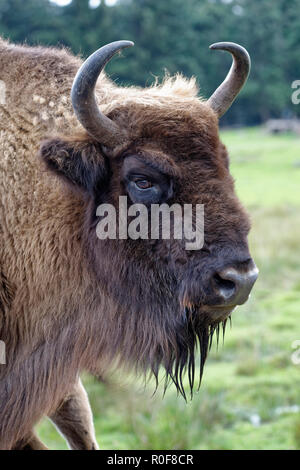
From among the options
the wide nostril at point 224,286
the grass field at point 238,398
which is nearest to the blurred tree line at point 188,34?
the grass field at point 238,398

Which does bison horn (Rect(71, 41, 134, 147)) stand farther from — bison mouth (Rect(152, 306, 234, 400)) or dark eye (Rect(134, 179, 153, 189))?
bison mouth (Rect(152, 306, 234, 400))

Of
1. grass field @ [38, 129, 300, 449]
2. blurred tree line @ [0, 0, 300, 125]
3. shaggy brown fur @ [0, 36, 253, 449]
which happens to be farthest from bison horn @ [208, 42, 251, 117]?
blurred tree line @ [0, 0, 300, 125]

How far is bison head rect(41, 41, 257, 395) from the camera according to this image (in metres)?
3.42

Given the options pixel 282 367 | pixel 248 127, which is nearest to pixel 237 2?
pixel 248 127

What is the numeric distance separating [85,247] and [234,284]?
0.98m

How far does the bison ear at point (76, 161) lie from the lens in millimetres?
3541

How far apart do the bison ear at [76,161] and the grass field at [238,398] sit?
4.48ft

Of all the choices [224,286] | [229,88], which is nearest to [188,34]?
[229,88]

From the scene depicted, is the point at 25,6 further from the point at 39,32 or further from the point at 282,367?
the point at 282,367

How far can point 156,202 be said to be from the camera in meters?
3.56

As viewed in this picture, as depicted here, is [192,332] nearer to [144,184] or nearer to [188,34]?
[144,184]

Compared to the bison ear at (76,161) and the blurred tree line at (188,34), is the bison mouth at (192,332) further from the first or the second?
the blurred tree line at (188,34)

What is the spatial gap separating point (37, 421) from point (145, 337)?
35.9 inches

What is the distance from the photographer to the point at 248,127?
162 feet
